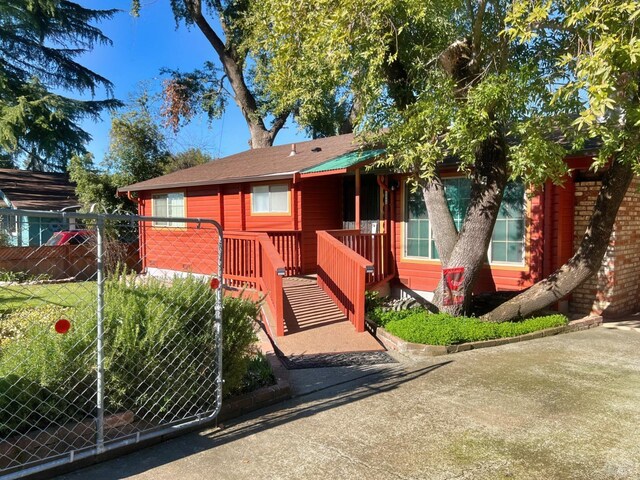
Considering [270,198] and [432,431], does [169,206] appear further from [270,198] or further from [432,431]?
[432,431]

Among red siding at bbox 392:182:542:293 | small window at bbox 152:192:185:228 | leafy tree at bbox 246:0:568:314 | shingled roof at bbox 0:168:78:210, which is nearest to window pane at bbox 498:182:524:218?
red siding at bbox 392:182:542:293

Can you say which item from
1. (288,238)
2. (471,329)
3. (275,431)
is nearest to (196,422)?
(275,431)

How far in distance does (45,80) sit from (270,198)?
26139 millimetres

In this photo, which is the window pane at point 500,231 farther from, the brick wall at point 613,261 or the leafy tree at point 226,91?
the leafy tree at point 226,91

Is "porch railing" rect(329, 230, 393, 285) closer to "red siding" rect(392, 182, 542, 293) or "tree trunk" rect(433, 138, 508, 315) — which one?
"red siding" rect(392, 182, 542, 293)

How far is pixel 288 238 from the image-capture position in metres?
11.0

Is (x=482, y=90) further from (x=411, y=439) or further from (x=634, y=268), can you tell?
(x=634, y=268)

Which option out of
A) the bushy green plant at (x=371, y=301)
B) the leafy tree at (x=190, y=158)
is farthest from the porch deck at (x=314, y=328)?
the leafy tree at (x=190, y=158)

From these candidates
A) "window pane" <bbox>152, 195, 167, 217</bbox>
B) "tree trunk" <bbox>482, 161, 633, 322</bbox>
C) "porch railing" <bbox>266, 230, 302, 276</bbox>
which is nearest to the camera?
"tree trunk" <bbox>482, 161, 633, 322</bbox>

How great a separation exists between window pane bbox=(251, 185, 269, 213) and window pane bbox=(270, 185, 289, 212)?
0.19 meters

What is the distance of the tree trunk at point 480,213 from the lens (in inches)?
289

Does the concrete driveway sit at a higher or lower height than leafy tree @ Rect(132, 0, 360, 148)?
lower

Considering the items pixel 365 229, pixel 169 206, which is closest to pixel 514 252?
pixel 365 229

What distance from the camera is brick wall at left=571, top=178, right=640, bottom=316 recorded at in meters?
8.30
